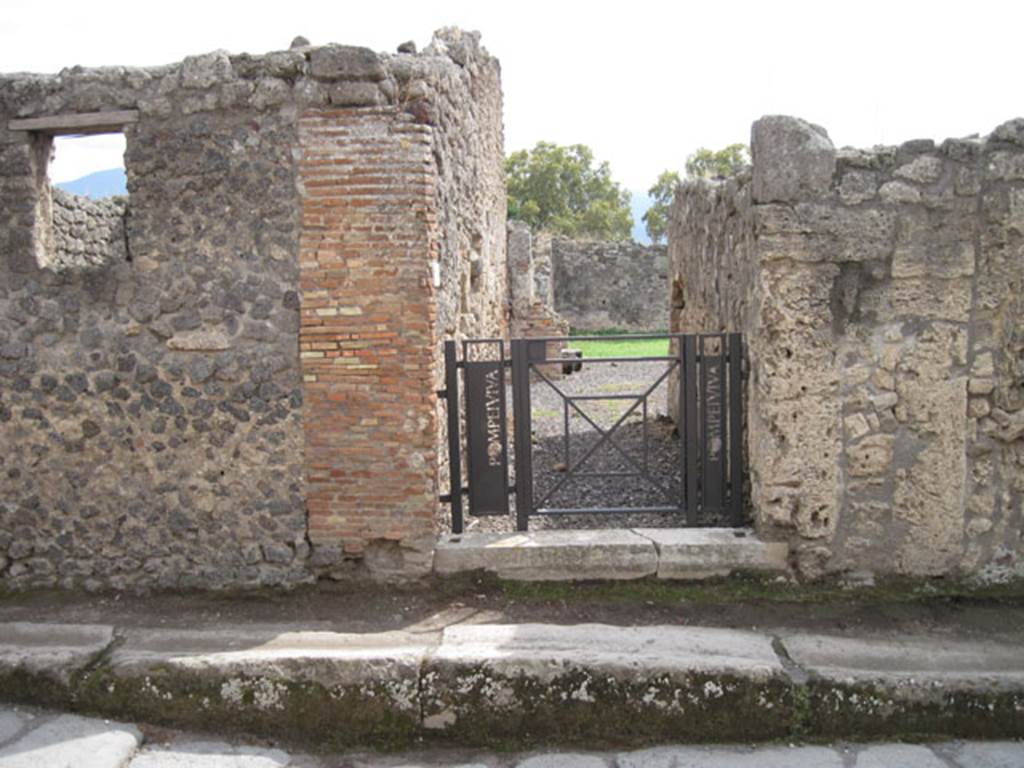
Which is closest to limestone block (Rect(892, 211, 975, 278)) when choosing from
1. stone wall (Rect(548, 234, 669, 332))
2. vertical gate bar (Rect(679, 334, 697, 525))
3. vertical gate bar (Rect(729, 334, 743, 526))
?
vertical gate bar (Rect(729, 334, 743, 526))

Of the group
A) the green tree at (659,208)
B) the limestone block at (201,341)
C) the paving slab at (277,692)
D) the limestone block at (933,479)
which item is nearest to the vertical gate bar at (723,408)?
the limestone block at (933,479)

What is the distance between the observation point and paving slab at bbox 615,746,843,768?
3.70 m

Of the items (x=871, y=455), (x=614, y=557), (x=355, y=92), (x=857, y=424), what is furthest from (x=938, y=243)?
(x=355, y=92)

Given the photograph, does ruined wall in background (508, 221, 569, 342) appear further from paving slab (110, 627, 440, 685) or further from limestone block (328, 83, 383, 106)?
paving slab (110, 627, 440, 685)

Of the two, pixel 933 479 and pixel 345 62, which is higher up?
pixel 345 62

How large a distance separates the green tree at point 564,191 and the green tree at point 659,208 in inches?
59.4

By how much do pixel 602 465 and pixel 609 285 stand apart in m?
14.5

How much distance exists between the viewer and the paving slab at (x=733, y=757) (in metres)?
3.70

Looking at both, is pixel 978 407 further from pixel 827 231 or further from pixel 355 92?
pixel 355 92

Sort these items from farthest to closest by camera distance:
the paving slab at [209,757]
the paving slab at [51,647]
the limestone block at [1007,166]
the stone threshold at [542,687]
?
the limestone block at [1007,166] → the paving slab at [51,647] → the stone threshold at [542,687] → the paving slab at [209,757]

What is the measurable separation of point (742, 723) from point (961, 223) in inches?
113

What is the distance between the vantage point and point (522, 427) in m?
5.06

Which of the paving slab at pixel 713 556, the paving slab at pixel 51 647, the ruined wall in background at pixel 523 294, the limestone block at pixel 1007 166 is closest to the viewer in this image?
the paving slab at pixel 51 647

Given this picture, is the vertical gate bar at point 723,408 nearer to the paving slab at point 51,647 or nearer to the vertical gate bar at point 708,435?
the vertical gate bar at point 708,435
